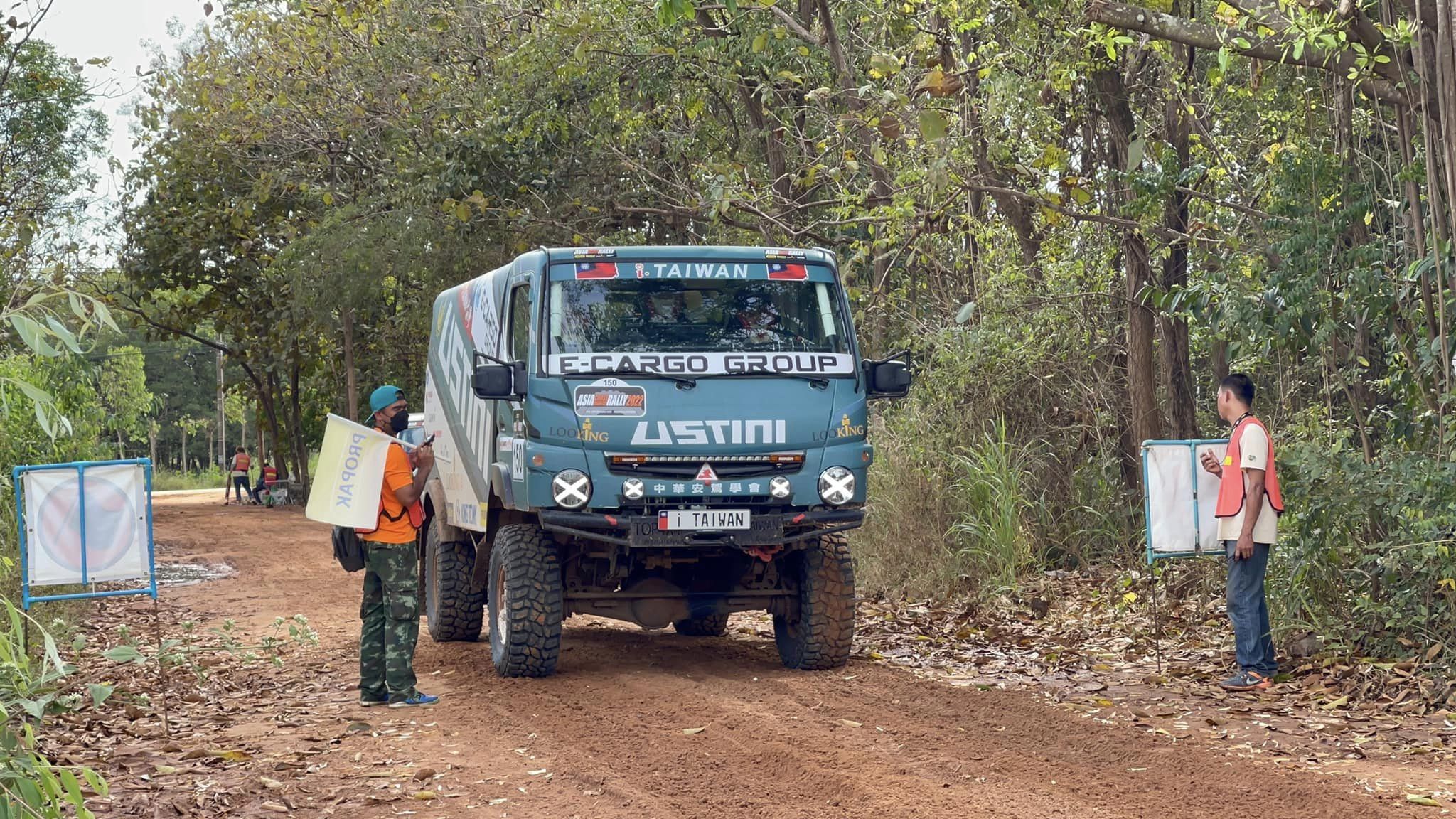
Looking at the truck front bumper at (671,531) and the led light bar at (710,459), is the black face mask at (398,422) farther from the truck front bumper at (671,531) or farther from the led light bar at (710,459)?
the led light bar at (710,459)

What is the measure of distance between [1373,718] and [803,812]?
3.33 m

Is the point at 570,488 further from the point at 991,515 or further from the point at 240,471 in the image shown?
the point at 240,471

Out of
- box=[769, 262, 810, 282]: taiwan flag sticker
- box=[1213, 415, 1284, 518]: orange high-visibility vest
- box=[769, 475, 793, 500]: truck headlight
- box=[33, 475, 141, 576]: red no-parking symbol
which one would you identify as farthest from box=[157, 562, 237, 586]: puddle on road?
box=[1213, 415, 1284, 518]: orange high-visibility vest

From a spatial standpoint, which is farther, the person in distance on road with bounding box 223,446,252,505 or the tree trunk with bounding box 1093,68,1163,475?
the person in distance on road with bounding box 223,446,252,505

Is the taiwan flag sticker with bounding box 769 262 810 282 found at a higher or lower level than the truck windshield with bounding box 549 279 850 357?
higher

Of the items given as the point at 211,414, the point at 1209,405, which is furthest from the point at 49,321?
the point at 211,414

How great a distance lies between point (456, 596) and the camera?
10953mm

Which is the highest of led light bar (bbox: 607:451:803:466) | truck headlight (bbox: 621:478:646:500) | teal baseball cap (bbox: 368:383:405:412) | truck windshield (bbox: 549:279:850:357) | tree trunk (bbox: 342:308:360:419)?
tree trunk (bbox: 342:308:360:419)

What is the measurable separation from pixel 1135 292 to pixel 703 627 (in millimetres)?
4508

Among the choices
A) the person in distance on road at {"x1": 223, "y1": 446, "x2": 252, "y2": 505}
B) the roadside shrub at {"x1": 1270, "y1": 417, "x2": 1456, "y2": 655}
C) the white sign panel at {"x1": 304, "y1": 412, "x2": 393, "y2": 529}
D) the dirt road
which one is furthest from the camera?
the person in distance on road at {"x1": 223, "y1": 446, "x2": 252, "y2": 505}

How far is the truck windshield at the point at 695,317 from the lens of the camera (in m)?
8.93

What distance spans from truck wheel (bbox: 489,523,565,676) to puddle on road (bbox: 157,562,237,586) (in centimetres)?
926

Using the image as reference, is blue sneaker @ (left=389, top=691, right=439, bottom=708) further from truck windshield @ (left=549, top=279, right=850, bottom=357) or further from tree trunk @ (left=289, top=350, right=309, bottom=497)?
tree trunk @ (left=289, top=350, right=309, bottom=497)

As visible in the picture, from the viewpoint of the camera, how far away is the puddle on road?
1752 cm
